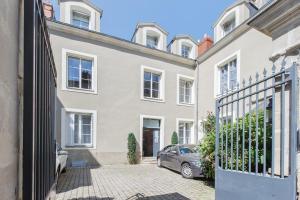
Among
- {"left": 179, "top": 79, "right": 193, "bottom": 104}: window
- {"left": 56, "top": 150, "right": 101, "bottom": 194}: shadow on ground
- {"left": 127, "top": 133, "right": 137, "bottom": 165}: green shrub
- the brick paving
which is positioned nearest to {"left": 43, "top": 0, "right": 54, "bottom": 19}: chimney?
{"left": 56, "top": 150, "right": 101, "bottom": 194}: shadow on ground

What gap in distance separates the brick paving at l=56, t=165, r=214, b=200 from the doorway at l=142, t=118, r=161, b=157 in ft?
16.2

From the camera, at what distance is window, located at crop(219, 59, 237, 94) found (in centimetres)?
1170

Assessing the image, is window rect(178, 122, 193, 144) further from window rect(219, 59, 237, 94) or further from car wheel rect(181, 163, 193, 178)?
car wheel rect(181, 163, 193, 178)

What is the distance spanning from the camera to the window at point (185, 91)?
15155 mm

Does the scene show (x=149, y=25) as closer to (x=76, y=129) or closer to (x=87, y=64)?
(x=87, y=64)

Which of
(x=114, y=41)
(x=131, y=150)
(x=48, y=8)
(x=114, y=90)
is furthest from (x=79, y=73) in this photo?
(x=131, y=150)

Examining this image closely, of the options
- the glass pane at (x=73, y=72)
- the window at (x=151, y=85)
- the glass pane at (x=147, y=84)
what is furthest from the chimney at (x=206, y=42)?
the glass pane at (x=73, y=72)

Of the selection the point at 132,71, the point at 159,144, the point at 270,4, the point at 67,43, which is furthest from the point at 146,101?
the point at 270,4

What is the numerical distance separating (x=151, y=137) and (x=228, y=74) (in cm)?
633

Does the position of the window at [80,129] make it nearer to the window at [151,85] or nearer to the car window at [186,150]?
the window at [151,85]

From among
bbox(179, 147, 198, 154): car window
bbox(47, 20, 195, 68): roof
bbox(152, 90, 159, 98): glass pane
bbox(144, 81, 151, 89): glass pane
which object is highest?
bbox(47, 20, 195, 68): roof

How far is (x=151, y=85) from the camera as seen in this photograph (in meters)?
13.9

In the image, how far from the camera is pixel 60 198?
5863mm

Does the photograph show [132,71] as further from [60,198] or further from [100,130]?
[60,198]
